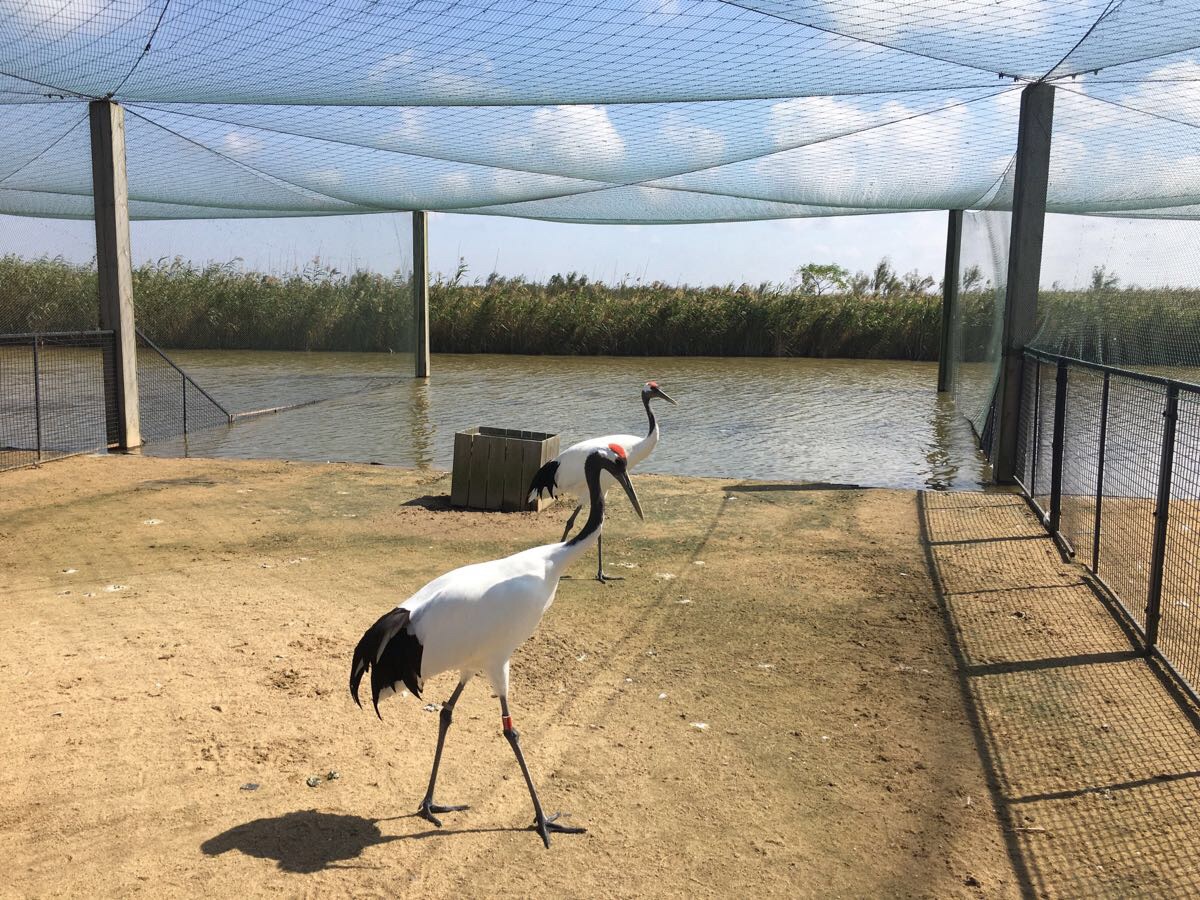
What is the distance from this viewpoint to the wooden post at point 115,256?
30.3 ft

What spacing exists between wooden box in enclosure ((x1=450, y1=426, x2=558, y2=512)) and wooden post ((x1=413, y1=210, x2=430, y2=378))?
899 centimetres

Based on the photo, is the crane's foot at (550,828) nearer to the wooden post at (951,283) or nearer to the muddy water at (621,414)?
the muddy water at (621,414)

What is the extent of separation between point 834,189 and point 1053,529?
7.10 meters

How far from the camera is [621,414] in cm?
1283

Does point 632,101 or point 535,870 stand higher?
point 632,101

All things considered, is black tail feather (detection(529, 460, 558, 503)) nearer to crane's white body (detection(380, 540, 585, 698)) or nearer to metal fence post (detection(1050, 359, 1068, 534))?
crane's white body (detection(380, 540, 585, 698))

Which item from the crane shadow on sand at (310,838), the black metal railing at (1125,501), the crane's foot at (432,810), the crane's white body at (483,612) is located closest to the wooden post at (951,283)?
the black metal railing at (1125,501)

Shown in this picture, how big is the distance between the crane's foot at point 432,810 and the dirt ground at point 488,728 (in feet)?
0.11

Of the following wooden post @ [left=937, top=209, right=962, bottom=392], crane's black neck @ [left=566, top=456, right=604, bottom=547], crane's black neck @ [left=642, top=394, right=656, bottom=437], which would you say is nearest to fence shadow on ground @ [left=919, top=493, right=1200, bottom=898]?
crane's black neck @ [left=566, top=456, right=604, bottom=547]

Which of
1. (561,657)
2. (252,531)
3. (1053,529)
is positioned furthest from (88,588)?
(1053,529)

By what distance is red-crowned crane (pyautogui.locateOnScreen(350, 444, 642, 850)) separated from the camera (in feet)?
10.2

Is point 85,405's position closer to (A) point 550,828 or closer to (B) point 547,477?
(B) point 547,477

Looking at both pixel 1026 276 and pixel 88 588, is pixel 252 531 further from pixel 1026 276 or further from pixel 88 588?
pixel 1026 276

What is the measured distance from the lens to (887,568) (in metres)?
5.79
